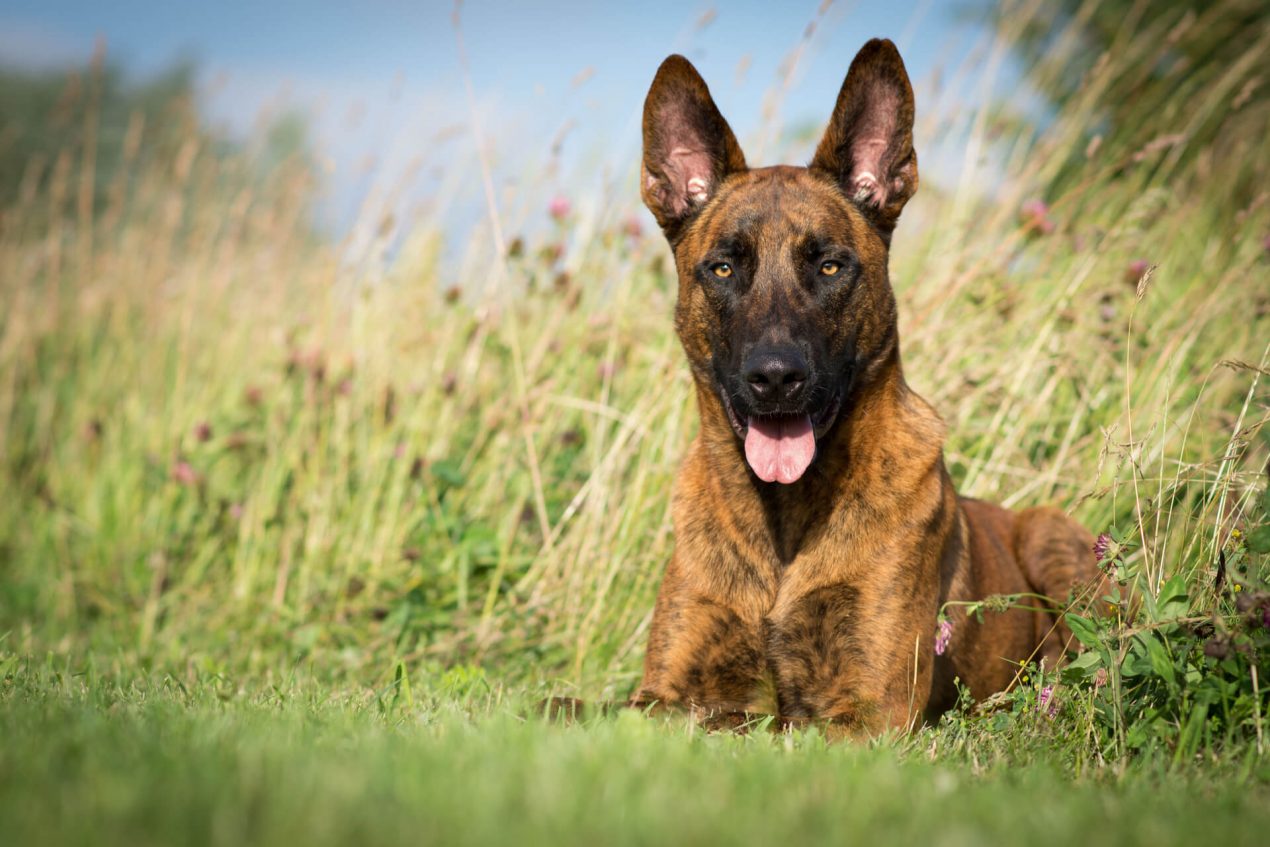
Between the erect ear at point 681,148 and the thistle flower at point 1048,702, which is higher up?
the erect ear at point 681,148

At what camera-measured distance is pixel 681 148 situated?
4.06m

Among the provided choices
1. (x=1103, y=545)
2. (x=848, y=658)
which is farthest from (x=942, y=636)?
(x=1103, y=545)

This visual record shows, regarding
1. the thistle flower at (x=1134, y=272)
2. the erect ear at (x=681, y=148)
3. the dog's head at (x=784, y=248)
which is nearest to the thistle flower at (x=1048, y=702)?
the dog's head at (x=784, y=248)

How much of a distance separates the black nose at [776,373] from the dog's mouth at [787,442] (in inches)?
6.8

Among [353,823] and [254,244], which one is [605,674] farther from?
[254,244]

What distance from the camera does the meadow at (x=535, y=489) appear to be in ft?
6.72

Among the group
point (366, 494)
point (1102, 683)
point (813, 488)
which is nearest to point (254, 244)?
point (366, 494)

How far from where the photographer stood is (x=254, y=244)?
7613mm

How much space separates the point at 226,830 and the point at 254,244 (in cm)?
656

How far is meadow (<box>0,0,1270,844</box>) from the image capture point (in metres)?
2.05

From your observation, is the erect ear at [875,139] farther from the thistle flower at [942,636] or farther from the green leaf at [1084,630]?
the green leaf at [1084,630]

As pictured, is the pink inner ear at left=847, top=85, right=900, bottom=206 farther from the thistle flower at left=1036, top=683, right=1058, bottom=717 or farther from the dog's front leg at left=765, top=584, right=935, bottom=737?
the thistle flower at left=1036, top=683, right=1058, bottom=717

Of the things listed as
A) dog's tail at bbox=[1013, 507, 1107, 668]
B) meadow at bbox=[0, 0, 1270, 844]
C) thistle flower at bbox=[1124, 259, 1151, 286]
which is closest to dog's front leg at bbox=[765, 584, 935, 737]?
meadow at bbox=[0, 0, 1270, 844]

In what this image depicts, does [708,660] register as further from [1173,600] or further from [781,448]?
[1173,600]
